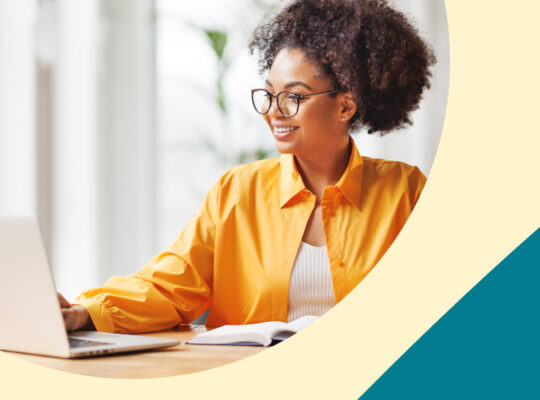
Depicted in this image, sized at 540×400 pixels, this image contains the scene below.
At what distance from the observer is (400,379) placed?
2.79 ft

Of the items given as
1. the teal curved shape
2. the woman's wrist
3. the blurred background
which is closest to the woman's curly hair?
the woman's wrist

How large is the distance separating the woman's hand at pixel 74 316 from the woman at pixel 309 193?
212 mm

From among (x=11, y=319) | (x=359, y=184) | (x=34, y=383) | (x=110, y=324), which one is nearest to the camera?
(x=34, y=383)

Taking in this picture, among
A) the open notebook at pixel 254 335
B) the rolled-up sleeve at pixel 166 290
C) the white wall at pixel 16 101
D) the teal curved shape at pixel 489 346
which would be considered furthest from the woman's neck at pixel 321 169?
the white wall at pixel 16 101

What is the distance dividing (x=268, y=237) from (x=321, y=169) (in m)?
0.23

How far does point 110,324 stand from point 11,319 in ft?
0.88

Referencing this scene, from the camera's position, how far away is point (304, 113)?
163 cm

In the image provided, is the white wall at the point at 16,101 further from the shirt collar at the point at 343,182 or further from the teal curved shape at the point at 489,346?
the teal curved shape at the point at 489,346

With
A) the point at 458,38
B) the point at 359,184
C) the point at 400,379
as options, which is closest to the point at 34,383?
the point at 400,379

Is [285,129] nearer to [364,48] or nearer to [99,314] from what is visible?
[364,48]

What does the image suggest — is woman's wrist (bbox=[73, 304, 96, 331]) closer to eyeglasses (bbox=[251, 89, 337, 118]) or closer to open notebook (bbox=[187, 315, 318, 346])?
open notebook (bbox=[187, 315, 318, 346])

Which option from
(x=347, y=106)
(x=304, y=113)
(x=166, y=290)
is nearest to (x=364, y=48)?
(x=347, y=106)

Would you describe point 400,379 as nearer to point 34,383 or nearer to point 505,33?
point 505,33

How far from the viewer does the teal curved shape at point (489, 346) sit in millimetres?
793
